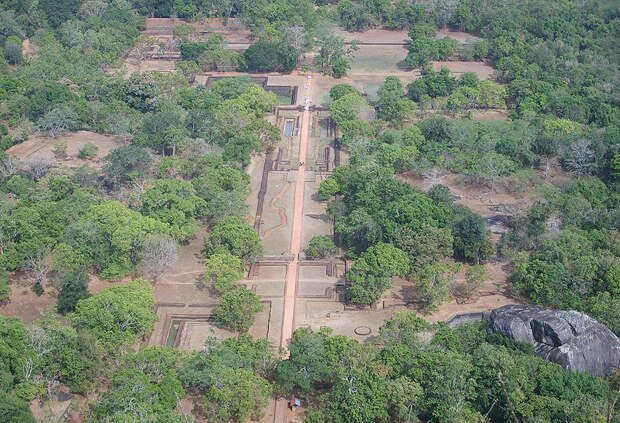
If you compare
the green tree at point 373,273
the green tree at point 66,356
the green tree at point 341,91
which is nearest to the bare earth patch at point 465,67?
the green tree at point 341,91

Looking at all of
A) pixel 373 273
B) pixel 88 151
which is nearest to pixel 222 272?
pixel 373 273

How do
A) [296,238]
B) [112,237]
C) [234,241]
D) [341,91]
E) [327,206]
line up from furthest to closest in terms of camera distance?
[341,91] → [327,206] → [296,238] → [234,241] → [112,237]

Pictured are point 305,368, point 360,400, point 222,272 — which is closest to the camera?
point 360,400

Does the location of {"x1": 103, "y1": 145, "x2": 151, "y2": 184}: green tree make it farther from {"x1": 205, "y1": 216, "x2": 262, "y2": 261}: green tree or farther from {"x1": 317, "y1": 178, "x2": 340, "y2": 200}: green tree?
{"x1": 317, "y1": 178, "x2": 340, "y2": 200}: green tree

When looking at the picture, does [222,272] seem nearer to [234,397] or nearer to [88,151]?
[234,397]

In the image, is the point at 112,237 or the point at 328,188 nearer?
the point at 112,237

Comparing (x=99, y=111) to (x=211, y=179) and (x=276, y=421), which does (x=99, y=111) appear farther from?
(x=276, y=421)
